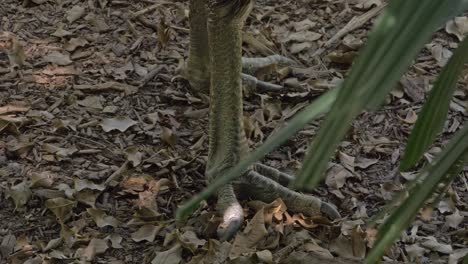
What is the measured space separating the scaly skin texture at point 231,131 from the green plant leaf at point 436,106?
191 cm

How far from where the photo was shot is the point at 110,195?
11.0 feet

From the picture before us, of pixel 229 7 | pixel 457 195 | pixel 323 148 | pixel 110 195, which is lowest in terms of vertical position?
pixel 110 195

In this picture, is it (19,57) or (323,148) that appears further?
(19,57)

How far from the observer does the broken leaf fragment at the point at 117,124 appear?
375 cm

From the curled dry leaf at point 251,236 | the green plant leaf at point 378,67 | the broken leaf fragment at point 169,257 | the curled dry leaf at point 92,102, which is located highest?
the green plant leaf at point 378,67

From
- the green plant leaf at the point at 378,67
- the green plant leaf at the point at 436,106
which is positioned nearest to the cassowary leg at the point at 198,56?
the green plant leaf at the point at 436,106

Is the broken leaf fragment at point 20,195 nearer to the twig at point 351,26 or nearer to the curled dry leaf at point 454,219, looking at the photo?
the curled dry leaf at point 454,219

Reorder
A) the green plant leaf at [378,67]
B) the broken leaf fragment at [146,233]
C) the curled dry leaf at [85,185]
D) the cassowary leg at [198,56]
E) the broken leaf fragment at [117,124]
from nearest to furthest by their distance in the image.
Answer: the green plant leaf at [378,67] → the broken leaf fragment at [146,233] → the curled dry leaf at [85,185] → the broken leaf fragment at [117,124] → the cassowary leg at [198,56]

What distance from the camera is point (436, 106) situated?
1138 mm

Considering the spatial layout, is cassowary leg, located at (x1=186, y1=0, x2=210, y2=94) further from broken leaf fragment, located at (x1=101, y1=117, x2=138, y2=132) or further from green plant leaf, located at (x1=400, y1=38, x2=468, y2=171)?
green plant leaf, located at (x1=400, y1=38, x2=468, y2=171)

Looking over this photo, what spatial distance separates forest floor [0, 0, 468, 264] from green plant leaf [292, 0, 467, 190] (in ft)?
6.29

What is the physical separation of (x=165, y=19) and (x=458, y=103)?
172cm

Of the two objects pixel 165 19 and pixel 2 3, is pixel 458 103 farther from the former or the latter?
pixel 2 3

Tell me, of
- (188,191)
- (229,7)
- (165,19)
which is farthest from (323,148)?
(165,19)
